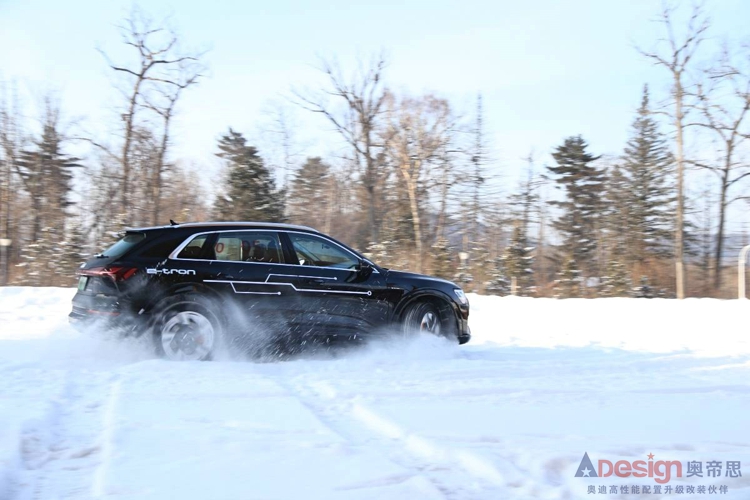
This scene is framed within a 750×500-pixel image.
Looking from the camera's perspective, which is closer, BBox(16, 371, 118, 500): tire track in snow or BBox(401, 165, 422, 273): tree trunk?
BBox(16, 371, 118, 500): tire track in snow

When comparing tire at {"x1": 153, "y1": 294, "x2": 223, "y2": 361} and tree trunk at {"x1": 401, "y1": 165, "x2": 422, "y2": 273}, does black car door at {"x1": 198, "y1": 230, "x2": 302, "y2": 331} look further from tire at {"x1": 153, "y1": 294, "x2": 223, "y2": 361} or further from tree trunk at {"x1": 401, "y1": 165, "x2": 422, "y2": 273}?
tree trunk at {"x1": 401, "y1": 165, "x2": 422, "y2": 273}

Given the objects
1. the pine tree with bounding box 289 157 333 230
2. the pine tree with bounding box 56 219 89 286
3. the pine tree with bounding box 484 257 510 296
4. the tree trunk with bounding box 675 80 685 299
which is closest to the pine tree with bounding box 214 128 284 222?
the pine tree with bounding box 289 157 333 230

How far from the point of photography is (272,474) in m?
3.43

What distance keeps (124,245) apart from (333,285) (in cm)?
239

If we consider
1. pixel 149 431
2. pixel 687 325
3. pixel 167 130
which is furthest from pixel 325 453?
pixel 167 130

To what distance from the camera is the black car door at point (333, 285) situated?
23.7ft

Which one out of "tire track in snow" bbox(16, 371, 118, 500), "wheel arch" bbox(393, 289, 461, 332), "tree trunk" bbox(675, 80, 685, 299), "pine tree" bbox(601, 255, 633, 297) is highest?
"tree trunk" bbox(675, 80, 685, 299)

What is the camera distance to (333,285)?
7.35m

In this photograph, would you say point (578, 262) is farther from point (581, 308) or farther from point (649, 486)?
point (649, 486)

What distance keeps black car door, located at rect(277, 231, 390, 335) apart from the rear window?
161 cm

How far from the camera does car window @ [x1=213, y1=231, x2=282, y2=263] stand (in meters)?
7.08

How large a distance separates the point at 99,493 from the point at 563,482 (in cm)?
245

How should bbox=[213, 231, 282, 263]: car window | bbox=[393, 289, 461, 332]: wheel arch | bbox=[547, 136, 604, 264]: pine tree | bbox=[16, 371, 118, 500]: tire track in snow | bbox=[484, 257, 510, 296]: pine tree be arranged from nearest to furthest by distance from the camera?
bbox=[16, 371, 118, 500]: tire track in snow, bbox=[213, 231, 282, 263]: car window, bbox=[393, 289, 461, 332]: wheel arch, bbox=[484, 257, 510, 296]: pine tree, bbox=[547, 136, 604, 264]: pine tree

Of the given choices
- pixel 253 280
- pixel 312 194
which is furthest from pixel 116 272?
pixel 312 194
